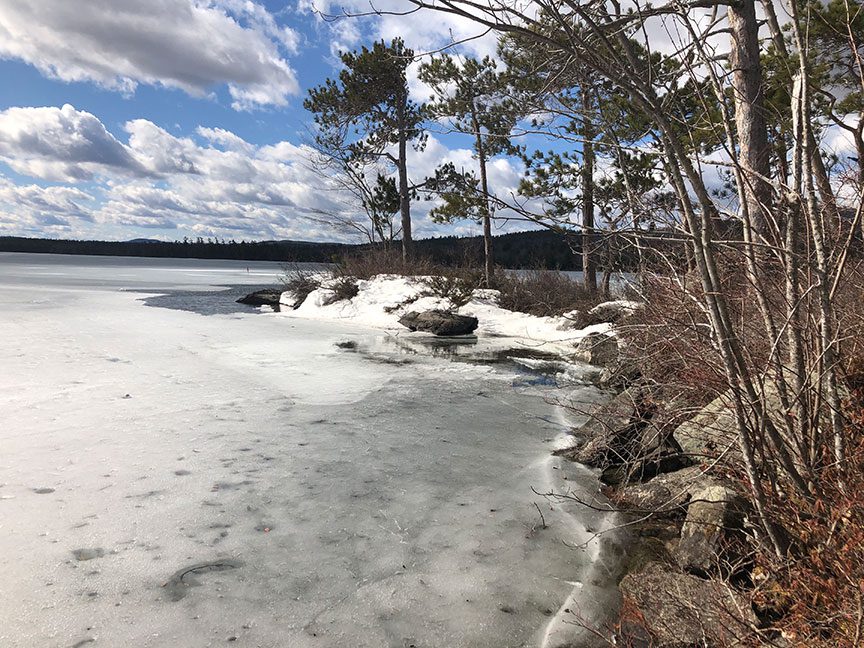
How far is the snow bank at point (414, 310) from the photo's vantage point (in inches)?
523

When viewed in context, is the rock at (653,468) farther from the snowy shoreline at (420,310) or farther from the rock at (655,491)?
the snowy shoreline at (420,310)

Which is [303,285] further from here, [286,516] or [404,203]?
[286,516]

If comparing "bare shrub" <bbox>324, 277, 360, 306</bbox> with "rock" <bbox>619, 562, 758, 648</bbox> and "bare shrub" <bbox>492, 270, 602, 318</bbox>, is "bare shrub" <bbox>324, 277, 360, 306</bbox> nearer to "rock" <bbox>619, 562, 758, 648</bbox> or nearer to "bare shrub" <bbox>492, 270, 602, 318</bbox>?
"bare shrub" <bbox>492, 270, 602, 318</bbox>

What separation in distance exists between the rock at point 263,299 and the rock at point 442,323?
845 cm

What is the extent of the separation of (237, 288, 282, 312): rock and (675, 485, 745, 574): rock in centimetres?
1943

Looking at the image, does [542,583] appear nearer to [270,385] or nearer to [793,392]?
[793,392]

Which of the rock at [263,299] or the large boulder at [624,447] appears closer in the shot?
the large boulder at [624,447]

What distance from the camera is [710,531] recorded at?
312 centimetres

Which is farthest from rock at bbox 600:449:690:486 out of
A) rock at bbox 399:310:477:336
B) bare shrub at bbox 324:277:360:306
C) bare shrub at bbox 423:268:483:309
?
bare shrub at bbox 324:277:360:306

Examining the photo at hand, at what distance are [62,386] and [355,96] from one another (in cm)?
1661

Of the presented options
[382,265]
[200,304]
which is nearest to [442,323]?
[382,265]

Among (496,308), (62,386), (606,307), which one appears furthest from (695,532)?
(496,308)

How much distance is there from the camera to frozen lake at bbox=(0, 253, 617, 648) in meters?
2.72

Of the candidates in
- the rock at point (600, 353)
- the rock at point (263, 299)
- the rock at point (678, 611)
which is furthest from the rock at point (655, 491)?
the rock at point (263, 299)
